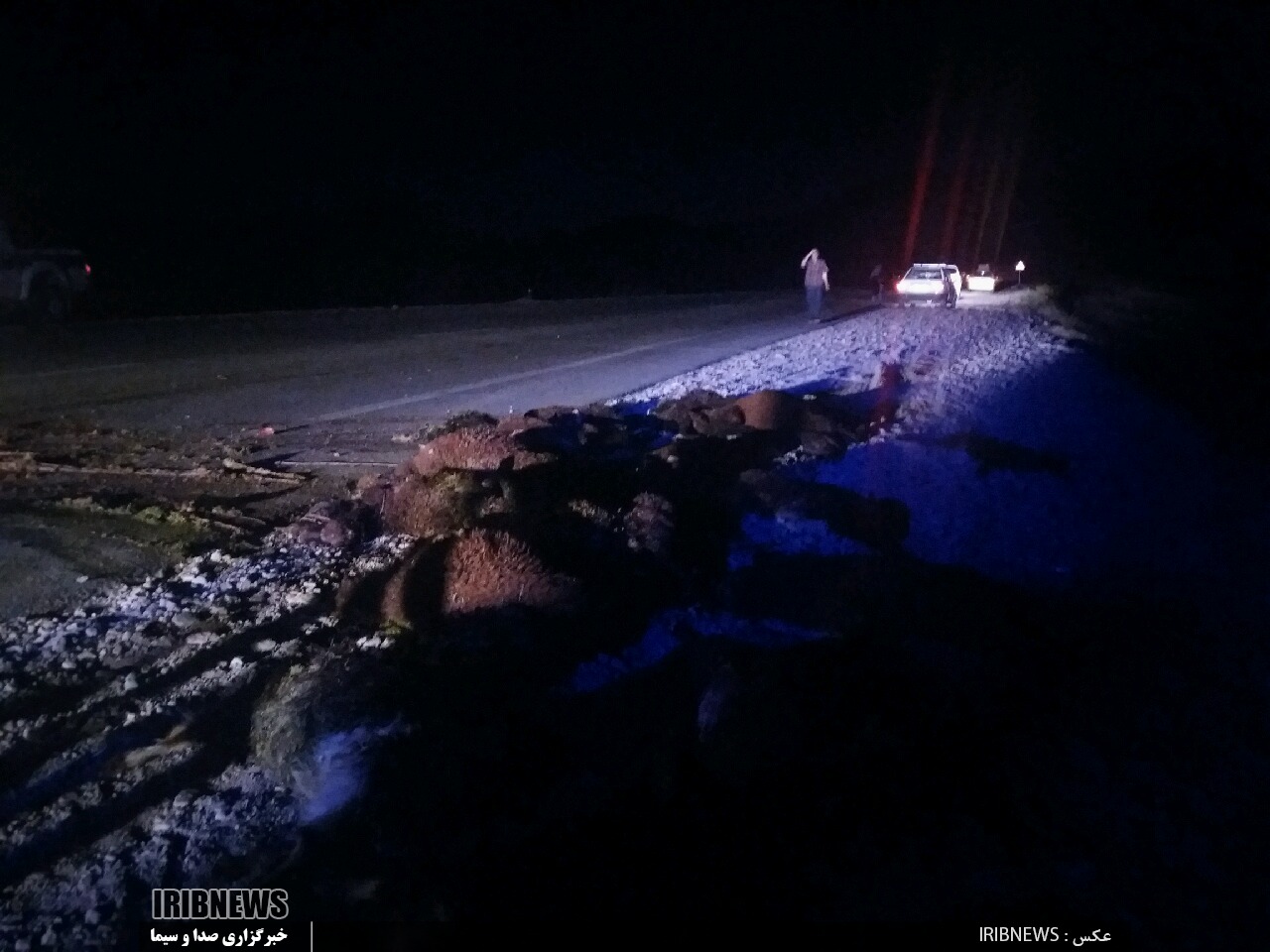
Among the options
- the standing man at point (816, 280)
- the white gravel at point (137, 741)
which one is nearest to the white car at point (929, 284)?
the standing man at point (816, 280)

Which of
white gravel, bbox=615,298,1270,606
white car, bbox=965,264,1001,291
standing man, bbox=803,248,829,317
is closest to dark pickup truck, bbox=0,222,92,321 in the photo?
white gravel, bbox=615,298,1270,606

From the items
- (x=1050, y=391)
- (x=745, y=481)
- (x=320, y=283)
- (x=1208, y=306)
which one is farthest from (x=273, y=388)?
(x=1208, y=306)

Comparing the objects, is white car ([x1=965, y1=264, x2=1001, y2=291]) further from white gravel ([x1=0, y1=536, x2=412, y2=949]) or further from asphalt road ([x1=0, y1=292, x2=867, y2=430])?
white gravel ([x1=0, y1=536, x2=412, y2=949])

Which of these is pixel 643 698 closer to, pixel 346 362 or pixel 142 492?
pixel 142 492

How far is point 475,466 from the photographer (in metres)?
9.22

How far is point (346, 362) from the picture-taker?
1844cm

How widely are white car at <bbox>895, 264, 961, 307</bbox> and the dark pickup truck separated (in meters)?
21.3

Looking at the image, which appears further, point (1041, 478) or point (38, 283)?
point (38, 283)

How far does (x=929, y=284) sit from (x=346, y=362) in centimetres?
1945

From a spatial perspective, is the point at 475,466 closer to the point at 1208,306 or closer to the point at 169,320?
the point at 169,320

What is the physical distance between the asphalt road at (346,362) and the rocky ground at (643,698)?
135 inches

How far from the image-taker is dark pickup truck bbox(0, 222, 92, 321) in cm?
2531

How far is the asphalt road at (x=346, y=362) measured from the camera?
13750mm

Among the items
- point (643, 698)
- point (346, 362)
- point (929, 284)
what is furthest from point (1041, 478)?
point (929, 284)
